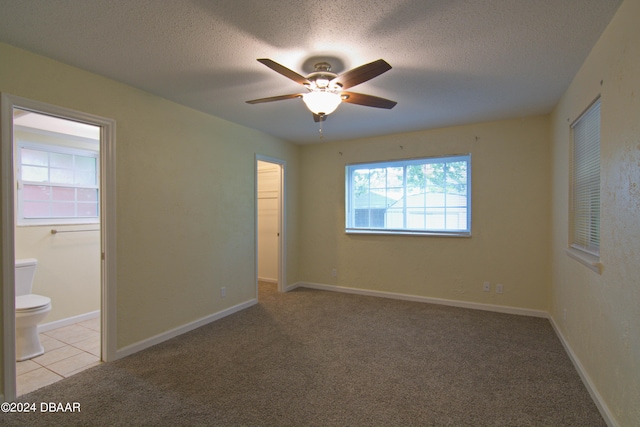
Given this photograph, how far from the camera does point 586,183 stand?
2521 mm

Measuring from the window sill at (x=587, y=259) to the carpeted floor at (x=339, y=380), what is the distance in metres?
0.88

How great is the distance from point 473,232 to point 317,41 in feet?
10.3

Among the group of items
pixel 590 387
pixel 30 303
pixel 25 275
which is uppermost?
pixel 25 275

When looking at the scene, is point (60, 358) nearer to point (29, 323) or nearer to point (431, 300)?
point (29, 323)

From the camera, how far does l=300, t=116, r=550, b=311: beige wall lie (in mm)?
3752

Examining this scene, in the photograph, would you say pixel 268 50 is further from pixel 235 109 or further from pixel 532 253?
pixel 532 253

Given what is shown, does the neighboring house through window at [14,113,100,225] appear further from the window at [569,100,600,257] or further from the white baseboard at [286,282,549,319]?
the window at [569,100,600,257]

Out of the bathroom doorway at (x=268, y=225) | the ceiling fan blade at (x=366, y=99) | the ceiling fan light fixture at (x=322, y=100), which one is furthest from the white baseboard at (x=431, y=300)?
the ceiling fan light fixture at (x=322, y=100)

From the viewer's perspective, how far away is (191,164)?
135 inches

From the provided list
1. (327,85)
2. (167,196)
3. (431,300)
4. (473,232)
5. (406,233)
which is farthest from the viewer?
(406,233)

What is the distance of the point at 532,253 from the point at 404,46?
3.01 meters

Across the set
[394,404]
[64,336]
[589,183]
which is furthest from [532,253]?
[64,336]

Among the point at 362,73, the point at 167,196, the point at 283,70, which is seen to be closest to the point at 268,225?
the point at 167,196

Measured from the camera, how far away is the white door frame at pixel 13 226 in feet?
6.88
